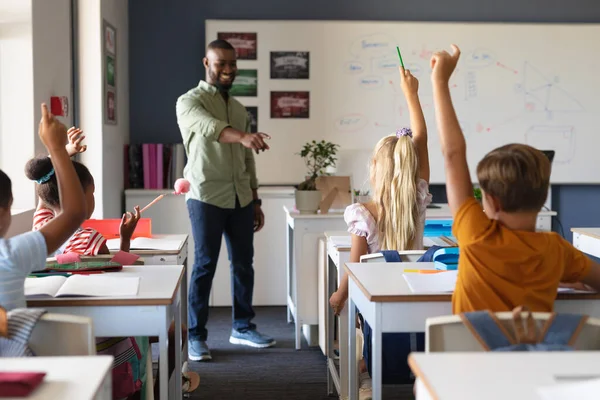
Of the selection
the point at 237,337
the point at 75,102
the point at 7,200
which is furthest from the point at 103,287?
the point at 75,102

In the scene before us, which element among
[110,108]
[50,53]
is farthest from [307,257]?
[50,53]

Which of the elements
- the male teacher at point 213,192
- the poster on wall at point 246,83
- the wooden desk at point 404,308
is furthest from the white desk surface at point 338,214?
the wooden desk at point 404,308

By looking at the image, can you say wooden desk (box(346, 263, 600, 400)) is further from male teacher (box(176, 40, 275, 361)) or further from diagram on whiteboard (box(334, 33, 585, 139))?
diagram on whiteboard (box(334, 33, 585, 139))

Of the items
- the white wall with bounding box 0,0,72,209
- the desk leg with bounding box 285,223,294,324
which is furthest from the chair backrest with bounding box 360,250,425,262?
the desk leg with bounding box 285,223,294,324

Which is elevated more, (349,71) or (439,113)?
(349,71)

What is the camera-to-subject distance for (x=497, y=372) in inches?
54.7

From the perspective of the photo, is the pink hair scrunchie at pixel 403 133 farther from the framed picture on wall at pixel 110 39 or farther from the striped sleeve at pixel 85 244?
the framed picture on wall at pixel 110 39

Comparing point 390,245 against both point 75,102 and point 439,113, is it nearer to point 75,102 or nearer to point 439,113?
point 439,113

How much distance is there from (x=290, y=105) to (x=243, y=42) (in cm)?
55

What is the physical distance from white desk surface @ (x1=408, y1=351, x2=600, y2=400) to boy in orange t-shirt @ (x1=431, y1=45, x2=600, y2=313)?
0.38 metres

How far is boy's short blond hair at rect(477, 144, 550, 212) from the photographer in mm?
1890

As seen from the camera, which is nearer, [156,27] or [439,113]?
[439,113]

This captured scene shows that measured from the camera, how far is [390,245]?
304cm

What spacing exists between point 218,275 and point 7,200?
11.0 feet
